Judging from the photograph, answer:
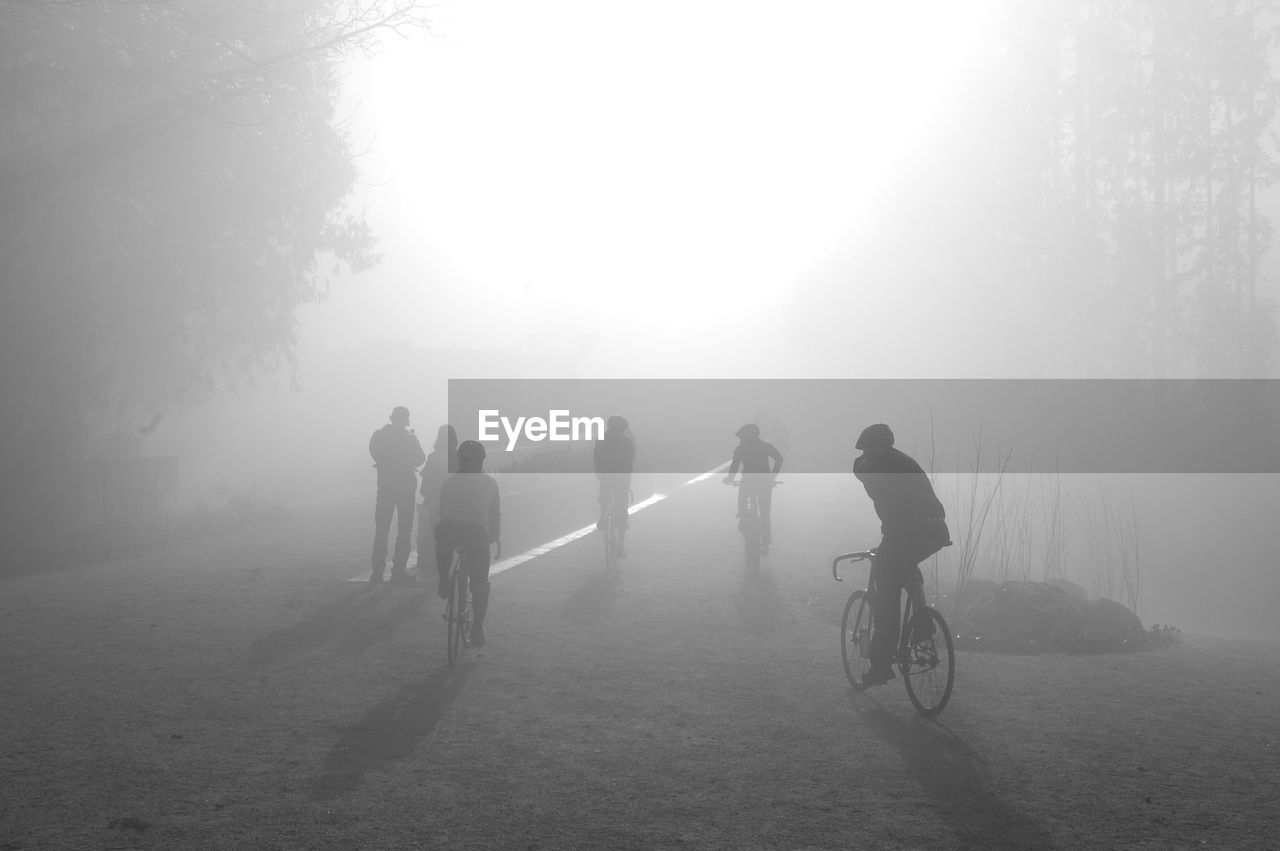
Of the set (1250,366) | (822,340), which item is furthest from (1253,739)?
(822,340)

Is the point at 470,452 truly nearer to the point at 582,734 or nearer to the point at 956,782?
the point at 582,734

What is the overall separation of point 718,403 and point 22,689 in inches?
3350

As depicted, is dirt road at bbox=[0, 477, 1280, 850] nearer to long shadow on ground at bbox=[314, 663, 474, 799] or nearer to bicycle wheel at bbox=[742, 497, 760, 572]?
long shadow on ground at bbox=[314, 663, 474, 799]

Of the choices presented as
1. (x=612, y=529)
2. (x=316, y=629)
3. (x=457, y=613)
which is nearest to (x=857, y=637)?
(x=457, y=613)

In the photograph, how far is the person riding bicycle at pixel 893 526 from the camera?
8.05m

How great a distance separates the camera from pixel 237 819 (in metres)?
5.64

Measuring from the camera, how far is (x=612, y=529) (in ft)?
54.3

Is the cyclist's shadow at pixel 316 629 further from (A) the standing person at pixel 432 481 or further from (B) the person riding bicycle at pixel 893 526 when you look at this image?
(B) the person riding bicycle at pixel 893 526

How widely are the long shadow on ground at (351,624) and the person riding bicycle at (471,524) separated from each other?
47.4 inches

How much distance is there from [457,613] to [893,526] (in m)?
3.88

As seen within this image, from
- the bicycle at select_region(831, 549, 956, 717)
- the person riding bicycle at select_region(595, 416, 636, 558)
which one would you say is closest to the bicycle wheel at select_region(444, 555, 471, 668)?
the bicycle at select_region(831, 549, 956, 717)

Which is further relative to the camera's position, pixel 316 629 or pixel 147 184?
→ pixel 147 184

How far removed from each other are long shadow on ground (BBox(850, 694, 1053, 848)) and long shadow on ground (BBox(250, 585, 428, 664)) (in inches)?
191

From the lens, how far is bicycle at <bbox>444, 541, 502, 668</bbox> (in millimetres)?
9516
